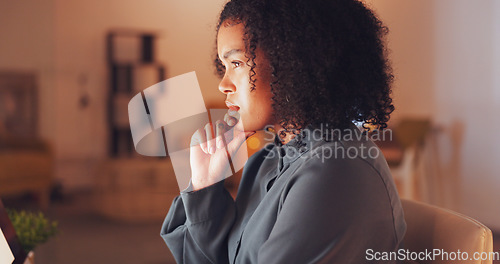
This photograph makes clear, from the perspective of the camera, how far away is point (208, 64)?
4.00 m

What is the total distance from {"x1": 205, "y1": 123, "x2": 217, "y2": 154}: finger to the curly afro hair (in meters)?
0.17

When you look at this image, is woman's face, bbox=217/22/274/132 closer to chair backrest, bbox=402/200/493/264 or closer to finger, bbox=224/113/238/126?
finger, bbox=224/113/238/126

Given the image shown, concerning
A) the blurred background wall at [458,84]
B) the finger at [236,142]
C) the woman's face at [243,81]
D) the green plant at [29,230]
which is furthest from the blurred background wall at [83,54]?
the woman's face at [243,81]

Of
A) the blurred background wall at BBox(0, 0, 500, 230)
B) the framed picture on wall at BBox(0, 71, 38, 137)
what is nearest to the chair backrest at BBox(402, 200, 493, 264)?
the blurred background wall at BBox(0, 0, 500, 230)

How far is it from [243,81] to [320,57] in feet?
0.50

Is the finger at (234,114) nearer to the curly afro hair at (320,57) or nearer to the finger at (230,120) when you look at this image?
the finger at (230,120)

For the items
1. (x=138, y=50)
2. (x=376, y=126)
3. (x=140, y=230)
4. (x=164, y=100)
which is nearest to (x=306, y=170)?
(x=376, y=126)

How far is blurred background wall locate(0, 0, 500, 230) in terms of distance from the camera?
11.5 ft

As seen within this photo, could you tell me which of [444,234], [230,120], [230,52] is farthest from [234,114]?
[444,234]

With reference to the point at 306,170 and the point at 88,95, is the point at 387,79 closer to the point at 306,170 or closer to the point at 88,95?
the point at 306,170

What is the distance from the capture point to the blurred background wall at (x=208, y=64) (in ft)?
11.5

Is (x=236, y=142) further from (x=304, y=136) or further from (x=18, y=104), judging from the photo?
(x=18, y=104)

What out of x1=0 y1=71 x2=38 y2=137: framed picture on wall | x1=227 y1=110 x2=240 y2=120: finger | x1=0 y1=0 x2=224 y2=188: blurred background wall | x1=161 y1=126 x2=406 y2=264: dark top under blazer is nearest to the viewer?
x1=161 y1=126 x2=406 y2=264: dark top under blazer

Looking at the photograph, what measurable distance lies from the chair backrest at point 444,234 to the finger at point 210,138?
1.31ft
